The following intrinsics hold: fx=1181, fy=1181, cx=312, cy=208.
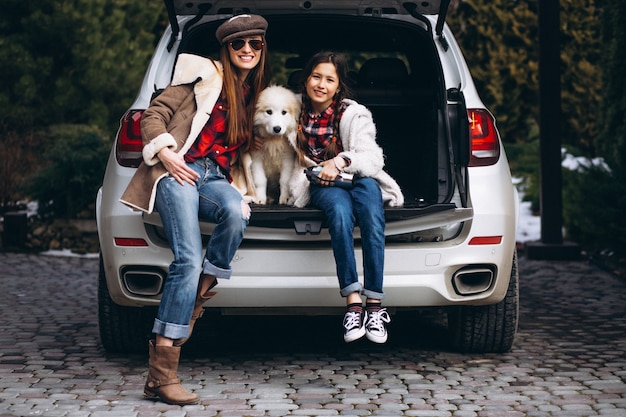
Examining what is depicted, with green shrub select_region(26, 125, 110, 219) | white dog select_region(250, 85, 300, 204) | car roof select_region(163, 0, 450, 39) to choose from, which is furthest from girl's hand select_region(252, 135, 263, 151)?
green shrub select_region(26, 125, 110, 219)

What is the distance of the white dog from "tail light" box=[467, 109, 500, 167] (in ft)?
2.78

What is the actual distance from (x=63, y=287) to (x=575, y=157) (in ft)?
17.8

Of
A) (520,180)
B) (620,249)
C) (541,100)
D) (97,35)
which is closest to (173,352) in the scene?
(620,249)

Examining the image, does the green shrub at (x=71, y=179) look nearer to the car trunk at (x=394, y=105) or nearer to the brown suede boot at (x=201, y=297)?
the car trunk at (x=394, y=105)

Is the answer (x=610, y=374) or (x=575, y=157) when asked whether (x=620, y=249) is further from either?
(x=610, y=374)

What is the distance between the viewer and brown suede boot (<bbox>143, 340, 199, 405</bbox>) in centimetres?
482

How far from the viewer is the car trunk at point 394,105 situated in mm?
5184

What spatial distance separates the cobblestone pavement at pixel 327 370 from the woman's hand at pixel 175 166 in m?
0.92

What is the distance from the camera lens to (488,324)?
5758mm

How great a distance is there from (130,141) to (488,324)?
6.35ft

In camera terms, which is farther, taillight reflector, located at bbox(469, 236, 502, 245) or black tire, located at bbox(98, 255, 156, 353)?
black tire, located at bbox(98, 255, 156, 353)

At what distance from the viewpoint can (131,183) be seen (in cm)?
504

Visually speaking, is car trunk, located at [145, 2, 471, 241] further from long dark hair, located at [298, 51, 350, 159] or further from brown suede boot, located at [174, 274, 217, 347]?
long dark hair, located at [298, 51, 350, 159]

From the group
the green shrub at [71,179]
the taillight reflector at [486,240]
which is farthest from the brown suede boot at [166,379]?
the green shrub at [71,179]
